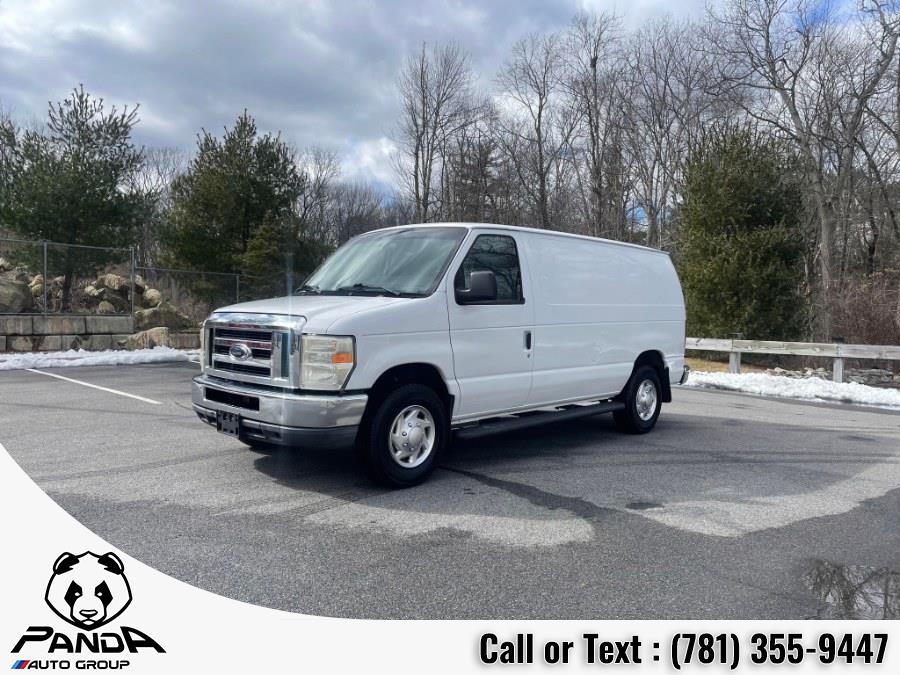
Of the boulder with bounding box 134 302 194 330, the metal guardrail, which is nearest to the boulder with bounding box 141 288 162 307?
the boulder with bounding box 134 302 194 330

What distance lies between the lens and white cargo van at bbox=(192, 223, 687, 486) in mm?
5332

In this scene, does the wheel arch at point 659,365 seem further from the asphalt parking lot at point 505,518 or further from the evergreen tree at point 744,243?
the evergreen tree at point 744,243

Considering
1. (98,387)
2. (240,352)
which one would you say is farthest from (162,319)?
(240,352)

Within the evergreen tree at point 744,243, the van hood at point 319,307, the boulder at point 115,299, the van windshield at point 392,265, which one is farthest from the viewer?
the evergreen tree at point 744,243

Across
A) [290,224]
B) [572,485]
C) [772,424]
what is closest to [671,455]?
[572,485]

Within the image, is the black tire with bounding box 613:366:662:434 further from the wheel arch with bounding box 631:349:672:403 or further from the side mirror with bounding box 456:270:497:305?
the side mirror with bounding box 456:270:497:305

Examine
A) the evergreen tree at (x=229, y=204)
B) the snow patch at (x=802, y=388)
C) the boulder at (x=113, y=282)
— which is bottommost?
the snow patch at (x=802, y=388)

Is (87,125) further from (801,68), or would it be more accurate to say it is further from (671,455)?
(801,68)

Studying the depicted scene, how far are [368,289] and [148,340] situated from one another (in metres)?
15.0

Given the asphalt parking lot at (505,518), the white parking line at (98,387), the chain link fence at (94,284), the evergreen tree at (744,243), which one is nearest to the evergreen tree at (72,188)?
the chain link fence at (94,284)

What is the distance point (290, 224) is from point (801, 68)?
2270 cm

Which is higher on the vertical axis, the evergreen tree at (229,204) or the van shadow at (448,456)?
the evergreen tree at (229,204)

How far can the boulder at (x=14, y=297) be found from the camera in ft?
58.7

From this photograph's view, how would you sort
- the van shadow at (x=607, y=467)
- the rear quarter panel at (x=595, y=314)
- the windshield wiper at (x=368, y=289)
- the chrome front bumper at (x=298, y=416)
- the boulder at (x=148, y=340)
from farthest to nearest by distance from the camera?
1. the boulder at (x=148, y=340)
2. the rear quarter panel at (x=595, y=314)
3. the windshield wiper at (x=368, y=289)
4. the van shadow at (x=607, y=467)
5. the chrome front bumper at (x=298, y=416)
